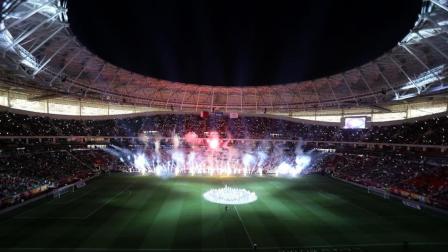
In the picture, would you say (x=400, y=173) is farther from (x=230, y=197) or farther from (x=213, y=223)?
(x=213, y=223)

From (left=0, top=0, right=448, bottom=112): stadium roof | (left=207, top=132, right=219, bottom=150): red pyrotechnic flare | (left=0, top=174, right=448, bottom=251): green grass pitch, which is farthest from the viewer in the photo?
(left=207, top=132, right=219, bottom=150): red pyrotechnic flare

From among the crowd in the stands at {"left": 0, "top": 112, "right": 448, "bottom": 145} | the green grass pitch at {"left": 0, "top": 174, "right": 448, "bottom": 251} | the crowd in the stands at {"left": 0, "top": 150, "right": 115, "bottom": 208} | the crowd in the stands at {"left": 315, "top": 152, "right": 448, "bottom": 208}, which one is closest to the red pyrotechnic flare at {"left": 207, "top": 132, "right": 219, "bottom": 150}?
the crowd in the stands at {"left": 0, "top": 112, "right": 448, "bottom": 145}

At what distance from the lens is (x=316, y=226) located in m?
28.3

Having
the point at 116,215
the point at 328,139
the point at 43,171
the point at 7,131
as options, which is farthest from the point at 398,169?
the point at 7,131

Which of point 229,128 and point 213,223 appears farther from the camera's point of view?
point 229,128

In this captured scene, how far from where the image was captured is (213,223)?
28453mm

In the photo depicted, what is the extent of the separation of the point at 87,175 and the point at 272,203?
1282 inches

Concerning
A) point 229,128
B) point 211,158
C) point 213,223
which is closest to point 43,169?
point 213,223

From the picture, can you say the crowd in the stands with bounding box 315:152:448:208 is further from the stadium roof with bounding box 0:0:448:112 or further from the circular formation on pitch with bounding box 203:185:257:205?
the circular formation on pitch with bounding box 203:185:257:205

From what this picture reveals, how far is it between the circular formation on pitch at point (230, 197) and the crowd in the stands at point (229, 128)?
3125 cm

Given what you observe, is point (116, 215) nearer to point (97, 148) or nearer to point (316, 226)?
point (316, 226)

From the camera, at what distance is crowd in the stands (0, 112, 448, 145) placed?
51.2m

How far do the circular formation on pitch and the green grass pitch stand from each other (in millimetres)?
1370

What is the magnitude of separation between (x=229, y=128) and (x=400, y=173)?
40380 mm
